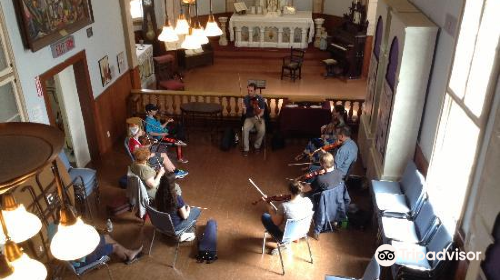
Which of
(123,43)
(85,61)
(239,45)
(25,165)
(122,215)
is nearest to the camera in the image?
(25,165)

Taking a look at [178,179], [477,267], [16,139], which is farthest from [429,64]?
[16,139]

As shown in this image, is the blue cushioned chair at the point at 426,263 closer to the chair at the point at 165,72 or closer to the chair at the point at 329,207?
the chair at the point at 329,207

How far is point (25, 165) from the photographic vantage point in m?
1.55

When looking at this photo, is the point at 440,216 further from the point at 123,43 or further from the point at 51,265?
the point at 123,43

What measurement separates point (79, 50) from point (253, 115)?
3.23 metres

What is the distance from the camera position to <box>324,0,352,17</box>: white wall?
574 inches

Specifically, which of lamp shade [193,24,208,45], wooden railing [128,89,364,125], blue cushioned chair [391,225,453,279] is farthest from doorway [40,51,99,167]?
blue cushioned chair [391,225,453,279]

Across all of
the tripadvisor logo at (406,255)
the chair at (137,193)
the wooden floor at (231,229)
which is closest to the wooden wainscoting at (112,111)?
the wooden floor at (231,229)

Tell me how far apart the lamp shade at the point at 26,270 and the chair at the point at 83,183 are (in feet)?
13.7

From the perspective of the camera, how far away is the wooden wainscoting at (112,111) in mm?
7973

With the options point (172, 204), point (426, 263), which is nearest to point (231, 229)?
point (172, 204)

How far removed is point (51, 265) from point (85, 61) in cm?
352

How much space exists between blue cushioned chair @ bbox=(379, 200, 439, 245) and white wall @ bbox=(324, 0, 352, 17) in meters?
10.7

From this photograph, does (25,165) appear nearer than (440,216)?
Yes
